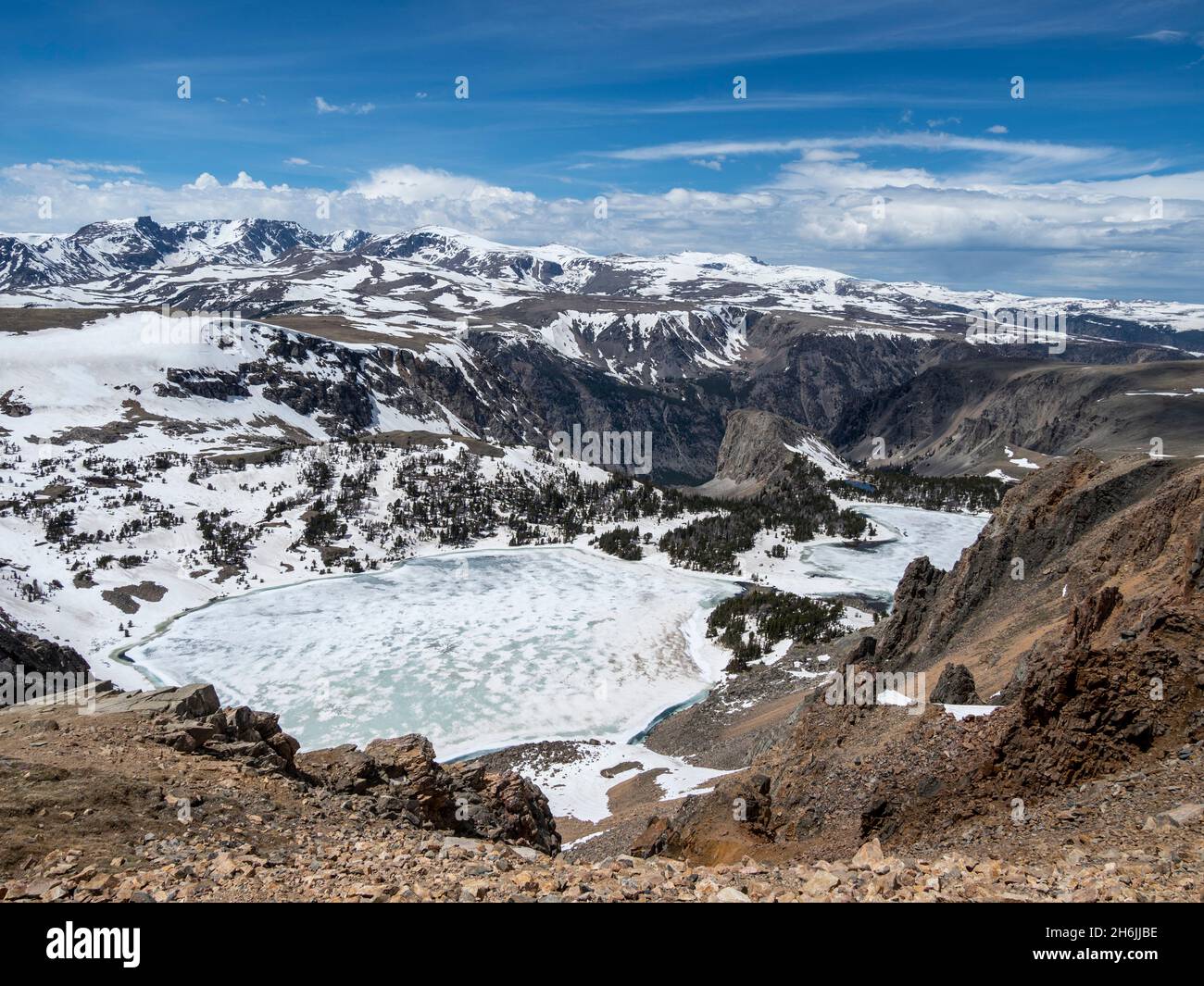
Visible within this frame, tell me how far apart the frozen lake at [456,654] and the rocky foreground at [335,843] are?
118ft

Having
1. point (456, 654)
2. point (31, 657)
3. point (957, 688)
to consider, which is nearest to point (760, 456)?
point (456, 654)

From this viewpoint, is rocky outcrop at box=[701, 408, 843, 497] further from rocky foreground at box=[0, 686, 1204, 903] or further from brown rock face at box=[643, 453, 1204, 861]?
rocky foreground at box=[0, 686, 1204, 903]

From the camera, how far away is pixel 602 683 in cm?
6438

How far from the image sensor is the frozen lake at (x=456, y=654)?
57344mm

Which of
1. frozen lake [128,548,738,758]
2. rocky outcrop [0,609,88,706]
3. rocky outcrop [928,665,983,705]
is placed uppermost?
rocky outcrop [928,665,983,705]

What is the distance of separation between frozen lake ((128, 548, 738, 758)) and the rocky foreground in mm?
35940

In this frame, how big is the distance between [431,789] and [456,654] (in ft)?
Result: 171

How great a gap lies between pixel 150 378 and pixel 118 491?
80.3 m

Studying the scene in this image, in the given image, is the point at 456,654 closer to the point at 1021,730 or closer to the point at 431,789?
the point at 431,789

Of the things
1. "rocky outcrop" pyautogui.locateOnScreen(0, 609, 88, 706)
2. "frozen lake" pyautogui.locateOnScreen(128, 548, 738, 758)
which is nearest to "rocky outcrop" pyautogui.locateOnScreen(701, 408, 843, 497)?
"frozen lake" pyautogui.locateOnScreen(128, 548, 738, 758)

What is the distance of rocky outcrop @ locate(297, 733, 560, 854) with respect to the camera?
1777 cm

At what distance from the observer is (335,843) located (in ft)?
42.7

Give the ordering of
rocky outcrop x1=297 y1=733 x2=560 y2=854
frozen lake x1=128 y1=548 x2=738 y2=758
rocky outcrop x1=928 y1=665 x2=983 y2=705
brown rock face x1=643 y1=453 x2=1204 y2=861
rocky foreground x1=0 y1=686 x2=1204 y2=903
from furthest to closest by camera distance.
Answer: frozen lake x1=128 y1=548 x2=738 y2=758
rocky outcrop x1=928 y1=665 x2=983 y2=705
rocky outcrop x1=297 y1=733 x2=560 y2=854
brown rock face x1=643 y1=453 x2=1204 y2=861
rocky foreground x1=0 y1=686 x2=1204 y2=903

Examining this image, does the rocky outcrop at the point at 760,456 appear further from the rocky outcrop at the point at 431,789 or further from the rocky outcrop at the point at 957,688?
the rocky outcrop at the point at 431,789
